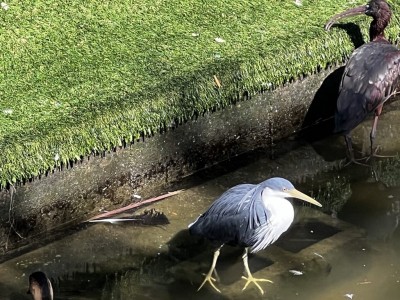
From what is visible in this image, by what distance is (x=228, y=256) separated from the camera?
17.7ft

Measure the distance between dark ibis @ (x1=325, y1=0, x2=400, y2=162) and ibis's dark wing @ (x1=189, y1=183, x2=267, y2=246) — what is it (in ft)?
4.93

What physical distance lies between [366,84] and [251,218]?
1.99m

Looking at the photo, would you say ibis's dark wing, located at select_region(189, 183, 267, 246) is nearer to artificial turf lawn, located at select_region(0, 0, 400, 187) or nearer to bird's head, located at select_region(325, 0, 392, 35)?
artificial turf lawn, located at select_region(0, 0, 400, 187)

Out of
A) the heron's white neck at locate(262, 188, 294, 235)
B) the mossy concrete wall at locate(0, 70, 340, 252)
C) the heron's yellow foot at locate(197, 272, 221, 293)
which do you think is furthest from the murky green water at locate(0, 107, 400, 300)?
the heron's white neck at locate(262, 188, 294, 235)

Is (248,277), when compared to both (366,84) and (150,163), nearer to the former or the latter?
(150,163)

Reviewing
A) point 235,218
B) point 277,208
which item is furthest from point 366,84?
point 235,218

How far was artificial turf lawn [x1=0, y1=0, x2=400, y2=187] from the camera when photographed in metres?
5.57

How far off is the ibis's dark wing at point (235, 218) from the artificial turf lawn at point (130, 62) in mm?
901

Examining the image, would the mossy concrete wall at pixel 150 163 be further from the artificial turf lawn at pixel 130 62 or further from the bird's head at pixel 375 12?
A: the bird's head at pixel 375 12

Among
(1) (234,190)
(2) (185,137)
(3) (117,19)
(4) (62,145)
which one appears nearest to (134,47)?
(3) (117,19)

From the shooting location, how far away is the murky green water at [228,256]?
16.6ft

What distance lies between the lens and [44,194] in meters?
5.36

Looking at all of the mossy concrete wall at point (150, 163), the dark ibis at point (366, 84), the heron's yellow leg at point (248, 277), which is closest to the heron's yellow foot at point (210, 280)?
the heron's yellow leg at point (248, 277)

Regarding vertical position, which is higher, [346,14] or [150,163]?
[346,14]
